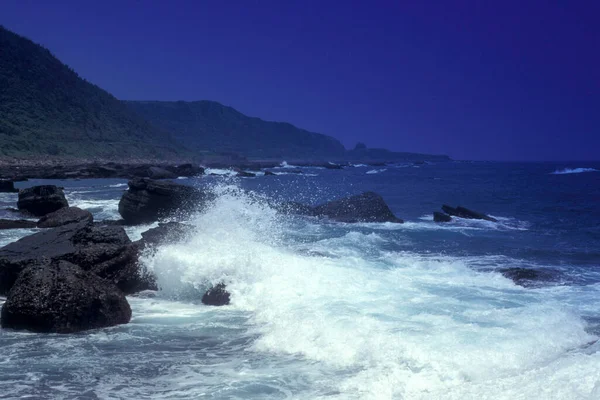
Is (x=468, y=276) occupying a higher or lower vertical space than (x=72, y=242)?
lower

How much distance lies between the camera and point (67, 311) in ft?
26.7

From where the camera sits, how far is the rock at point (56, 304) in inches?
320

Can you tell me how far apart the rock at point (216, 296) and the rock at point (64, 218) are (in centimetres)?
847

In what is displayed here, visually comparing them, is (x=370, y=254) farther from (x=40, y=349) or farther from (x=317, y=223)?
(x=40, y=349)

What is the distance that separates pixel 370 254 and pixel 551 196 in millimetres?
29348

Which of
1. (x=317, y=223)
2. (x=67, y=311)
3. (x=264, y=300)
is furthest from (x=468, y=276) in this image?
(x=317, y=223)

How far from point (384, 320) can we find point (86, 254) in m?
5.81

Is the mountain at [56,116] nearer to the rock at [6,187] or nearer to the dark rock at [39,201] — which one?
the rock at [6,187]

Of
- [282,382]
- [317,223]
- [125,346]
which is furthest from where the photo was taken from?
[317,223]

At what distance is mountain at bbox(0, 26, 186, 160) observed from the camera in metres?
72.8

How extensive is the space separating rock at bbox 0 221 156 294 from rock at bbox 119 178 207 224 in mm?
8117

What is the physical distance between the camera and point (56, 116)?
86812 mm

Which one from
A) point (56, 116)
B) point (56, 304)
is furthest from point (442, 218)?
point (56, 116)

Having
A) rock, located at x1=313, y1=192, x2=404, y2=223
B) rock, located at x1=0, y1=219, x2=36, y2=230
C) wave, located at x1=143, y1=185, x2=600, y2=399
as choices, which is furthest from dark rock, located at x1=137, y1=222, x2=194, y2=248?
rock, located at x1=313, y1=192, x2=404, y2=223
